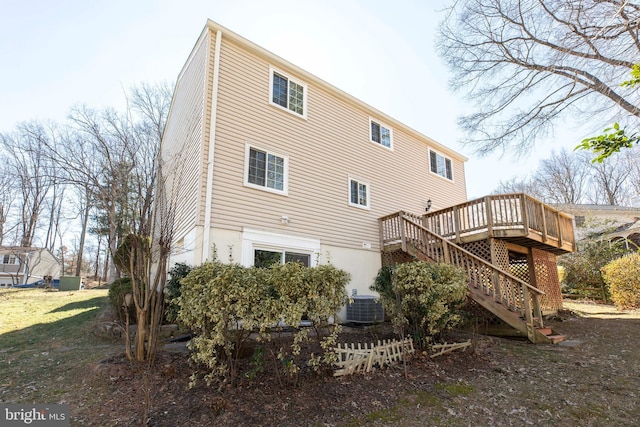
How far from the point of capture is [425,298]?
215 inches

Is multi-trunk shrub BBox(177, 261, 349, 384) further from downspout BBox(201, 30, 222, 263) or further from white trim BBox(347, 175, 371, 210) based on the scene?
white trim BBox(347, 175, 371, 210)

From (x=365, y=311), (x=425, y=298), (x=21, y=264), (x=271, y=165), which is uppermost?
(x=271, y=165)

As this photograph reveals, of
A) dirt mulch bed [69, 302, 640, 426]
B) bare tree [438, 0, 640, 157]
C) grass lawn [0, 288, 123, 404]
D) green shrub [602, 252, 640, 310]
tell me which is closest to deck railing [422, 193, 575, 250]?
bare tree [438, 0, 640, 157]

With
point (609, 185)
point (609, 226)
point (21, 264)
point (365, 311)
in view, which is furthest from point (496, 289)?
point (21, 264)

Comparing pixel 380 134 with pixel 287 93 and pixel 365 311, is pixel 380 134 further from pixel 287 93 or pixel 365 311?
pixel 365 311

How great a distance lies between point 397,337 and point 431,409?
8.29ft

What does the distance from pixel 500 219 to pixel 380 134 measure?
18.1 feet

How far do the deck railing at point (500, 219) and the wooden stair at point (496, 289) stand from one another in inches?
39.2

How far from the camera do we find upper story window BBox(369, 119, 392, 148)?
40.0ft

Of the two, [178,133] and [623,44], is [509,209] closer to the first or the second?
[623,44]

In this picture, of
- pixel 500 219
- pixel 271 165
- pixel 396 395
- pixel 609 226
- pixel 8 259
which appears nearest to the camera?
pixel 396 395

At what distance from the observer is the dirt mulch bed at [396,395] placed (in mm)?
3584

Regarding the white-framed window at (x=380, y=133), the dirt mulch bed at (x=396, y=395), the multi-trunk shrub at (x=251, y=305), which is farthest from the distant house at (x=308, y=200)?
the multi-trunk shrub at (x=251, y=305)

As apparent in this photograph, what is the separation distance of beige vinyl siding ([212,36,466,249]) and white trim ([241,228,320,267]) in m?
0.18
